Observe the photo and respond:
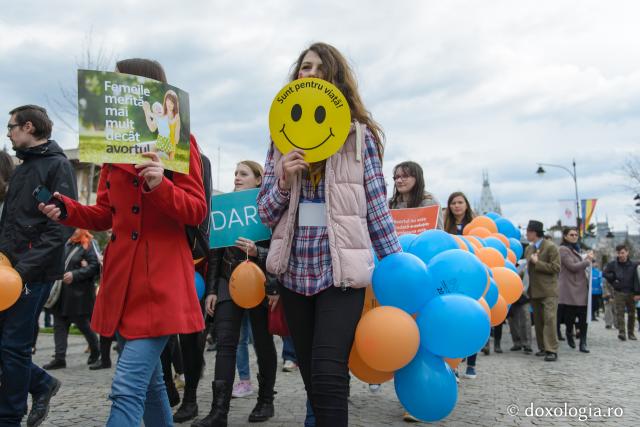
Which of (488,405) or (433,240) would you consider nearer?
(433,240)

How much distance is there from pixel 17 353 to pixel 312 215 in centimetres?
237

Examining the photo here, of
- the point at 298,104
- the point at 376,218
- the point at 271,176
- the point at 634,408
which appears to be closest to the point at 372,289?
the point at 376,218

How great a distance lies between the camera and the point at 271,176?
10.0 feet

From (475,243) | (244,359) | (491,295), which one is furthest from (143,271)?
(475,243)

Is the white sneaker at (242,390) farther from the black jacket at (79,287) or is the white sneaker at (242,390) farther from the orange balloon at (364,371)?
the black jacket at (79,287)

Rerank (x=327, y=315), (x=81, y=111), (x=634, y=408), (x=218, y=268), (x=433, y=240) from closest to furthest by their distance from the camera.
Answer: (x=81, y=111)
(x=327, y=315)
(x=433, y=240)
(x=218, y=268)
(x=634, y=408)

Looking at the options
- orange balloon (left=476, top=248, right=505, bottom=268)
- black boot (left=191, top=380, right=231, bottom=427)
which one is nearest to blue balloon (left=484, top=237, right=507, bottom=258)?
orange balloon (left=476, top=248, right=505, bottom=268)

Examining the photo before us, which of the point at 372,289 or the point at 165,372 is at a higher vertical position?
the point at 372,289

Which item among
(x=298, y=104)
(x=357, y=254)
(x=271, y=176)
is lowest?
(x=357, y=254)

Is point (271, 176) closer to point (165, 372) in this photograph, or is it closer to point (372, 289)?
point (372, 289)

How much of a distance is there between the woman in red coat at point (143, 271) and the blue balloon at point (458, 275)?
136cm

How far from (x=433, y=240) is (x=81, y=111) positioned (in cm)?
241

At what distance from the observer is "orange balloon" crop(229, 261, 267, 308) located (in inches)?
154

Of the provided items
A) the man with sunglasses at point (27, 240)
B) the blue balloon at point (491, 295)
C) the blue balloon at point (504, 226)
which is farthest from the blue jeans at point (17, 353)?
the blue balloon at point (504, 226)
